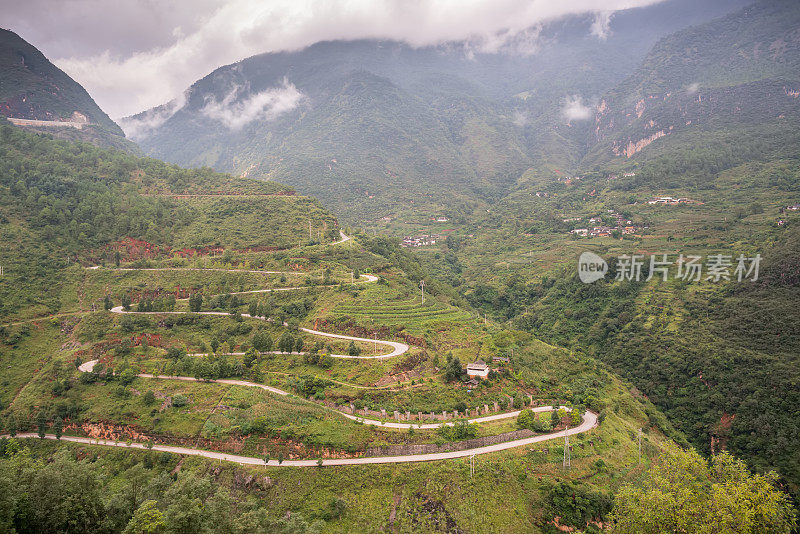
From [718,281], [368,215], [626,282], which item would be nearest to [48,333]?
Result: [626,282]

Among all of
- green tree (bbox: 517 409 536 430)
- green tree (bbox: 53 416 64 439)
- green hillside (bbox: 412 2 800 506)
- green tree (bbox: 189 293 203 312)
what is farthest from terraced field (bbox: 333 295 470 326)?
green tree (bbox: 53 416 64 439)

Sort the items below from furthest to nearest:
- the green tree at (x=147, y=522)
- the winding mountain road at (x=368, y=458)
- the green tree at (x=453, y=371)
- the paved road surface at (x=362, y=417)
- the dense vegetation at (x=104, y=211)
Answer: the dense vegetation at (x=104, y=211)
the green tree at (x=453, y=371)
the paved road surface at (x=362, y=417)
the winding mountain road at (x=368, y=458)
the green tree at (x=147, y=522)

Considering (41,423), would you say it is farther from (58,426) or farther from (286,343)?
(286,343)

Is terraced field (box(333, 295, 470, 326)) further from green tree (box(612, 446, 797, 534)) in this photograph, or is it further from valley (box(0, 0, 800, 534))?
green tree (box(612, 446, 797, 534))

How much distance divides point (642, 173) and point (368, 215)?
100 meters

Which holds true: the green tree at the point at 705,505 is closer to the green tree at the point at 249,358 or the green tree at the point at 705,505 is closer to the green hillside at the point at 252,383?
the green hillside at the point at 252,383

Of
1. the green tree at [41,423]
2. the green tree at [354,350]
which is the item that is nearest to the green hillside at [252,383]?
the green tree at [41,423]

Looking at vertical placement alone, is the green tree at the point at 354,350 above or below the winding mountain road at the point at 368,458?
above

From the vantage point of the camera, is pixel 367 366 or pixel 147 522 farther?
pixel 367 366

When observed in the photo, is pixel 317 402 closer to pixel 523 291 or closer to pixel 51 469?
pixel 51 469

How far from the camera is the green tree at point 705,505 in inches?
765

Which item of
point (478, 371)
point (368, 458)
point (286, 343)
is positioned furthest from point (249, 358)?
point (478, 371)

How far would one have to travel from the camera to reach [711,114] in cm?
16712

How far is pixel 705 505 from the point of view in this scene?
68.8ft
